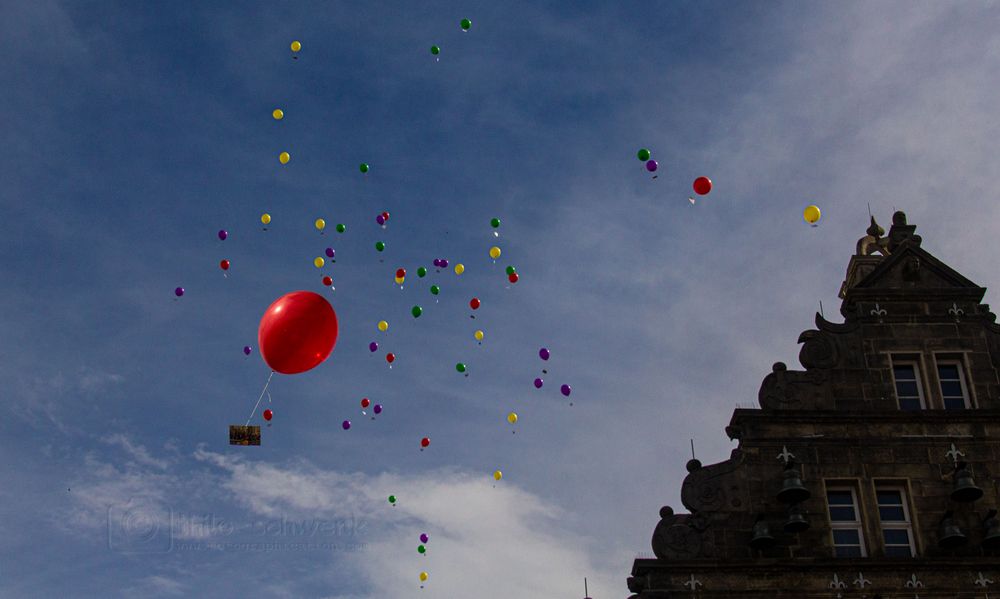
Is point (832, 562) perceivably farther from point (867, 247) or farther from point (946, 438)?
point (867, 247)

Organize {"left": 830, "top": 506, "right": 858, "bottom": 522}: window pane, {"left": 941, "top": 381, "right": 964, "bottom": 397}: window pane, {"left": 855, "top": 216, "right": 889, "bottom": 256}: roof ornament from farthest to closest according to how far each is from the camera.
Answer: {"left": 855, "top": 216, "right": 889, "bottom": 256}: roof ornament → {"left": 941, "top": 381, "right": 964, "bottom": 397}: window pane → {"left": 830, "top": 506, "right": 858, "bottom": 522}: window pane

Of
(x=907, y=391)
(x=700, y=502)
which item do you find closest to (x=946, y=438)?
(x=907, y=391)

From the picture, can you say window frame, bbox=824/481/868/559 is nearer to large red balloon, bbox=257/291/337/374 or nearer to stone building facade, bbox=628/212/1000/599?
stone building facade, bbox=628/212/1000/599

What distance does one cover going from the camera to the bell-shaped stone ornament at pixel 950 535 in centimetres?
2234

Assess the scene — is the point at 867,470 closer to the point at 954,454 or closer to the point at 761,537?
the point at 954,454

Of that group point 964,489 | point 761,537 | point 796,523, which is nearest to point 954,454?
point 964,489

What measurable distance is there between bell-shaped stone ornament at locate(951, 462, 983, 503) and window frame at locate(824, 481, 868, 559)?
1.70 meters

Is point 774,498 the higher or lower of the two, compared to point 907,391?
lower

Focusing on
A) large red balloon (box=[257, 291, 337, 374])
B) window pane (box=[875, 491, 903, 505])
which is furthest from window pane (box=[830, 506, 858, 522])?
large red balloon (box=[257, 291, 337, 374])

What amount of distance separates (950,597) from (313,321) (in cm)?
1215

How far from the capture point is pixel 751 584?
22.3 meters

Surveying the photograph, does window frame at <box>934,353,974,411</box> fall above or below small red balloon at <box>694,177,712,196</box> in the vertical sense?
below

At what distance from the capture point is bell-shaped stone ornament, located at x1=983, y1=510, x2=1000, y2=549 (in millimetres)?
22359

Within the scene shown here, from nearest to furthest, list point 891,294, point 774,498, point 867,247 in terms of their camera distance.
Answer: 1. point 774,498
2. point 891,294
3. point 867,247
